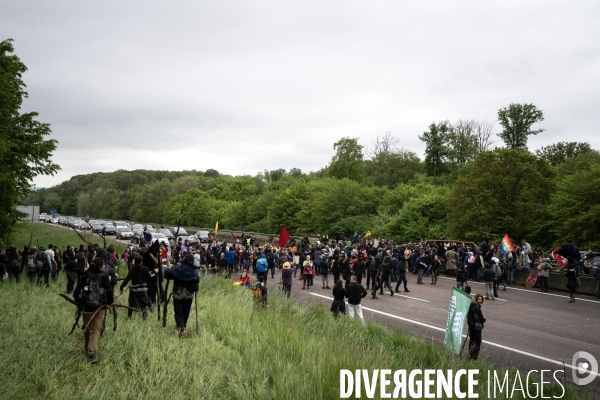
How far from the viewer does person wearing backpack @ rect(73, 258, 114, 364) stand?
7840mm

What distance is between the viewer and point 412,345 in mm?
10227

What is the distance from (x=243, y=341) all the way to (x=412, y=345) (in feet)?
12.4

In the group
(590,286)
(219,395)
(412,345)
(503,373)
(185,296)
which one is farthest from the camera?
(590,286)

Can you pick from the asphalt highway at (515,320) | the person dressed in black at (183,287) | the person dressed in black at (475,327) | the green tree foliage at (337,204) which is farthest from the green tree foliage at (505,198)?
the person dressed in black at (183,287)

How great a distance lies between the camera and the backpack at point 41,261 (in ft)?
54.7

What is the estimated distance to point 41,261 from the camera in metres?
16.8

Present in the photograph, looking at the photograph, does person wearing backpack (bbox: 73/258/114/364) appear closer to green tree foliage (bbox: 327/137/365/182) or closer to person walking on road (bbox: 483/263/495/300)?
person walking on road (bbox: 483/263/495/300)

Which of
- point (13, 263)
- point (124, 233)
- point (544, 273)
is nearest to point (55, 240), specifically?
point (124, 233)

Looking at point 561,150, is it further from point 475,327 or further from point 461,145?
point 475,327

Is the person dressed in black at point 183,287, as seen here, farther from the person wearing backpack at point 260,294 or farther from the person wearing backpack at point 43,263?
the person wearing backpack at point 43,263

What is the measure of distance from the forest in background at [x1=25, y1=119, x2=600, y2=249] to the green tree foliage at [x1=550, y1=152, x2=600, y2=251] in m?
0.07

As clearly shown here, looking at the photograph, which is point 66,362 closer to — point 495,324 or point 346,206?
point 495,324

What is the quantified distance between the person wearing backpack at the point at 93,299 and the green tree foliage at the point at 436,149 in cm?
6814

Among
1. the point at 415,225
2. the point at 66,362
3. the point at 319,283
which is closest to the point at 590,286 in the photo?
the point at 319,283
